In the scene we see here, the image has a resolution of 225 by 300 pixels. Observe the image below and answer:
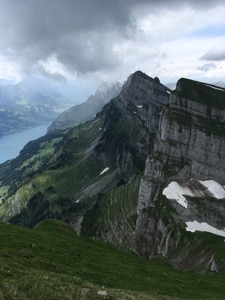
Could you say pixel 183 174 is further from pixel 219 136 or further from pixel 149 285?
pixel 149 285

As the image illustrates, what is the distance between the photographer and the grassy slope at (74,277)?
32.5 meters

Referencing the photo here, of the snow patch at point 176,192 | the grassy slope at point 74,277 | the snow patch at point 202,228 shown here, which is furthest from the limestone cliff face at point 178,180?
the grassy slope at point 74,277

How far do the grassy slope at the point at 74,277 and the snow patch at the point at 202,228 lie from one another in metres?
57.6

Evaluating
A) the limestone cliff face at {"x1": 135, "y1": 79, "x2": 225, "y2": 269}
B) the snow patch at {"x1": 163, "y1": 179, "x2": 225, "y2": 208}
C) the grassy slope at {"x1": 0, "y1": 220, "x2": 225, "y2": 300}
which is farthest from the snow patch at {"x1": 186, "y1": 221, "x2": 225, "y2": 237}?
the grassy slope at {"x1": 0, "y1": 220, "x2": 225, "y2": 300}

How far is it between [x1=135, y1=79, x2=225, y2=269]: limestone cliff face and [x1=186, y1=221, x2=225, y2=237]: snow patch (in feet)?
6.60

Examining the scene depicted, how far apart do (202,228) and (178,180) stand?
3277 cm

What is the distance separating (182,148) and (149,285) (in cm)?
13855

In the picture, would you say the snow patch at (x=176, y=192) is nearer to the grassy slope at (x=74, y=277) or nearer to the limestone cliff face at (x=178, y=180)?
the limestone cliff face at (x=178, y=180)

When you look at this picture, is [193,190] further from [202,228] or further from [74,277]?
[74,277]

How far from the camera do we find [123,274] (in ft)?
216

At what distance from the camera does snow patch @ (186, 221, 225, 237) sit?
154 metres

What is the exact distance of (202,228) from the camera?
515 ft

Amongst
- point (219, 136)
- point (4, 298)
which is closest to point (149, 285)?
point (4, 298)

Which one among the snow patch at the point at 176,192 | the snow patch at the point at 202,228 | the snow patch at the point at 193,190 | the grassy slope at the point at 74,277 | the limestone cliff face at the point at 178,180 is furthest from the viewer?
the snow patch at the point at 193,190
